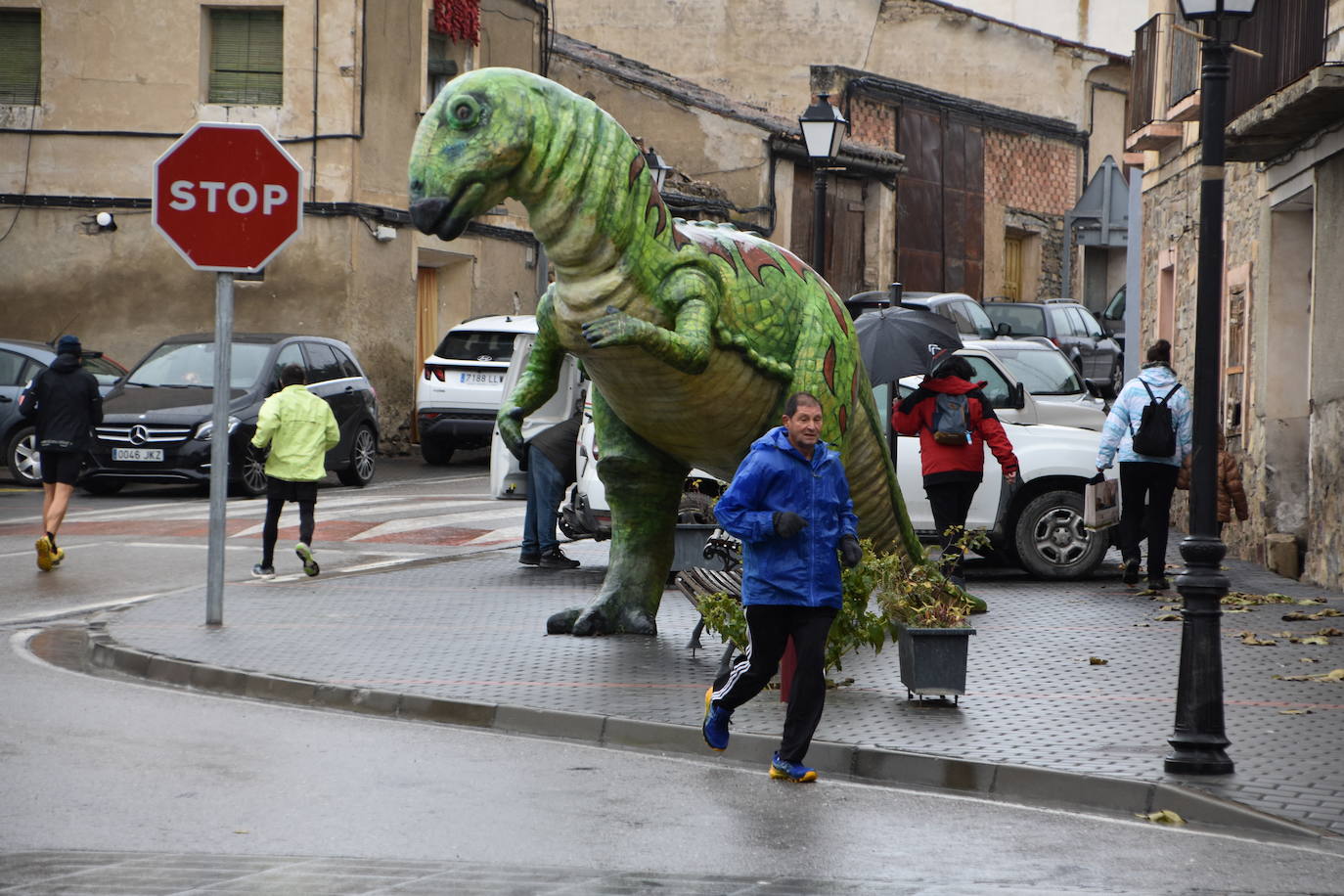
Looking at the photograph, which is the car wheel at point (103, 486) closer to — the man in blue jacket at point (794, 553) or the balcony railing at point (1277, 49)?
the balcony railing at point (1277, 49)

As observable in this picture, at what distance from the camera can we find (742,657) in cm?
860

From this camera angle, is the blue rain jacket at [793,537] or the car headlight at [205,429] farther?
the car headlight at [205,429]

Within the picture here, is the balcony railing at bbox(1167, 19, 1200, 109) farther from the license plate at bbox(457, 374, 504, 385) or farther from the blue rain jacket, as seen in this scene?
the blue rain jacket

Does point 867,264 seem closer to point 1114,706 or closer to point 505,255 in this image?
point 505,255

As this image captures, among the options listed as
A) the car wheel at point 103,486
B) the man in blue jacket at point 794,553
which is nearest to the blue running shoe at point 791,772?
the man in blue jacket at point 794,553

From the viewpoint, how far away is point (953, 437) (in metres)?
13.9

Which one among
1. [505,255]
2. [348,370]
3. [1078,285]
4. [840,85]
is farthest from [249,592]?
[1078,285]

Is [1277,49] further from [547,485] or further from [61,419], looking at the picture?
[61,419]

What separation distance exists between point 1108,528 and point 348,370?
11818 millimetres

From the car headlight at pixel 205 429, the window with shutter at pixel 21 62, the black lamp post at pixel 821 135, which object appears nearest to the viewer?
the black lamp post at pixel 821 135

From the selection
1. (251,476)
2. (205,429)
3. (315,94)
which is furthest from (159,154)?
(205,429)

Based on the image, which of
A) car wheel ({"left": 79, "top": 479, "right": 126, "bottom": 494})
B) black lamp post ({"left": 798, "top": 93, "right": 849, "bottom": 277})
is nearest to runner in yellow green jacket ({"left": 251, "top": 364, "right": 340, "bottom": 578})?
black lamp post ({"left": 798, "top": 93, "right": 849, "bottom": 277})

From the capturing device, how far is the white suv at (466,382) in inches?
1030

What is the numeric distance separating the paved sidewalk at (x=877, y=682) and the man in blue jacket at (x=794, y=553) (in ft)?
1.62
